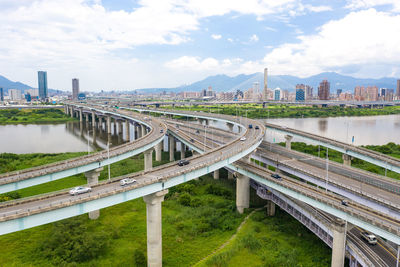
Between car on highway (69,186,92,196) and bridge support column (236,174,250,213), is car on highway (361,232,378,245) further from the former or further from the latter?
car on highway (69,186,92,196)

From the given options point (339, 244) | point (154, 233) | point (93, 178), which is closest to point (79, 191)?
point (154, 233)

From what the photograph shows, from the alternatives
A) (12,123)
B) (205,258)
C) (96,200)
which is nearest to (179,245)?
(205,258)

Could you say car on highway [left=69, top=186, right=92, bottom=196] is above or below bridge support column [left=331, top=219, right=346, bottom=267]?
above

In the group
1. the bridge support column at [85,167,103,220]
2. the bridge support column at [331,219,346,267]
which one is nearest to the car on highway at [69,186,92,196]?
the bridge support column at [85,167,103,220]

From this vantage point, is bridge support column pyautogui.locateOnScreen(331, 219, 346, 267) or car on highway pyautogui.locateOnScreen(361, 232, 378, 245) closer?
bridge support column pyautogui.locateOnScreen(331, 219, 346, 267)

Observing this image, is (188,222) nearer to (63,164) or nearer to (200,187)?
(200,187)

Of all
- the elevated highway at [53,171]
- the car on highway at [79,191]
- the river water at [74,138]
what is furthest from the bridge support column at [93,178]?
the river water at [74,138]

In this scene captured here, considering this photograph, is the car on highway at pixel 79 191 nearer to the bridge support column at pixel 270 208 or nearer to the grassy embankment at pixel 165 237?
the grassy embankment at pixel 165 237
